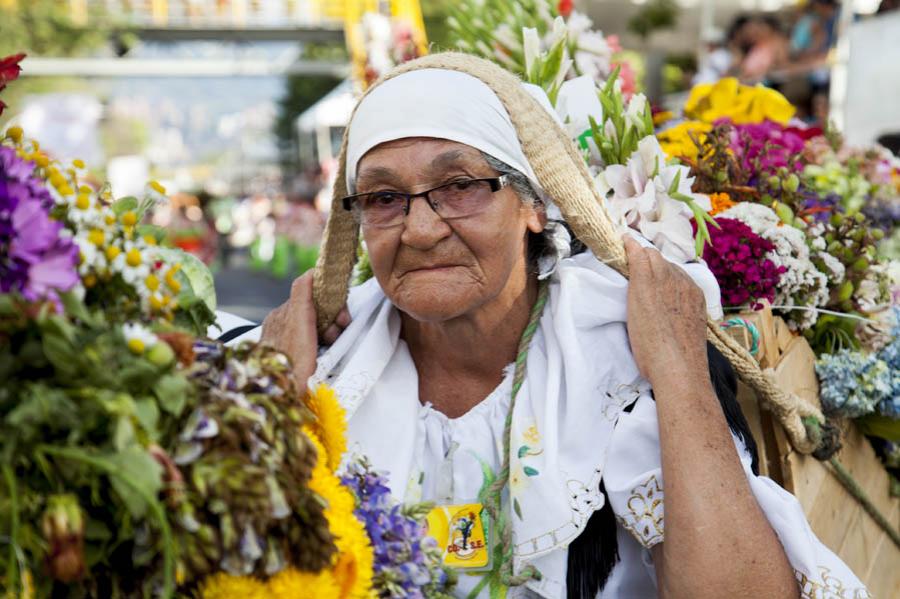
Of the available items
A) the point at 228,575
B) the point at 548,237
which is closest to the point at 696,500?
the point at 548,237

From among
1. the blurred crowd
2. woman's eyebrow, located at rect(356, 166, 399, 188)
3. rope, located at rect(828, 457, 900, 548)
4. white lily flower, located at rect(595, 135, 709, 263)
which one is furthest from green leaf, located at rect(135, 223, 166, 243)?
the blurred crowd

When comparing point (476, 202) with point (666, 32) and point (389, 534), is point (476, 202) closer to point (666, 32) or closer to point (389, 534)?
point (389, 534)

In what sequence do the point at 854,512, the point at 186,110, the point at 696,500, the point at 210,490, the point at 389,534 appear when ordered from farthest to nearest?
A: 1. the point at 186,110
2. the point at 854,512
3. the point at 696,500
4. the point at 389,534
5. the point at 210,490

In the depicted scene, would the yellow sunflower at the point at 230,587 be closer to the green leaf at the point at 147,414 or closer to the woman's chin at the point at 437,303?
the green leaf at the point at 147,414

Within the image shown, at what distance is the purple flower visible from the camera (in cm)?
102

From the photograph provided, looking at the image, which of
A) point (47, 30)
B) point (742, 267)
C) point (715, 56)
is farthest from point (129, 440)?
point (47, 30)

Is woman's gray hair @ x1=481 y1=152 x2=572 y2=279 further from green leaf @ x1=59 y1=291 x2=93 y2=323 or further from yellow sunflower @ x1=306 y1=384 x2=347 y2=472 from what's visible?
green leaf @ x1=59 y1=291 x2=93 y2=323

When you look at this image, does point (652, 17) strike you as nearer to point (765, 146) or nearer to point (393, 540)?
point (765, 146)

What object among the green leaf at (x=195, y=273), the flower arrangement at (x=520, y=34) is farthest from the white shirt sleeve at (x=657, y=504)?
the flower arrangement at (x=520, y=34)

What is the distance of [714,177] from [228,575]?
7.30 feet

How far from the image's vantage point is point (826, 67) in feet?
28.1

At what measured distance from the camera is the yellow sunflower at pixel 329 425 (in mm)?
1333

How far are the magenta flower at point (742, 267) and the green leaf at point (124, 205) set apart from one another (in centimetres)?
165

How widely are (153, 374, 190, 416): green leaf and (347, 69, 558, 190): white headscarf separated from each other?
1.03 meters
